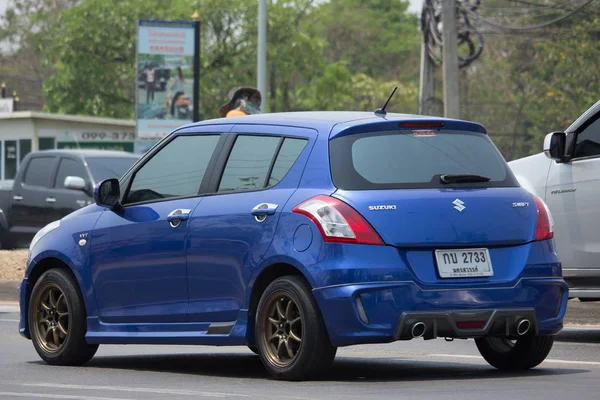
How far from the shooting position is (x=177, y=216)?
29.5 feet

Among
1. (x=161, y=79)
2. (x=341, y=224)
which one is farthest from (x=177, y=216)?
(x=161, y=79)

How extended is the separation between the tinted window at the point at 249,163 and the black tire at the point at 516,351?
1669 millimetres

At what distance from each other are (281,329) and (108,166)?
13543mm

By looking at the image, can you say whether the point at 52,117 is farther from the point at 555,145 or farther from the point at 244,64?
the point at 555,145

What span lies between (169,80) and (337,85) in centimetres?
3528

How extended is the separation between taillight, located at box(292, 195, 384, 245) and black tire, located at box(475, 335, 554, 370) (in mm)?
1373

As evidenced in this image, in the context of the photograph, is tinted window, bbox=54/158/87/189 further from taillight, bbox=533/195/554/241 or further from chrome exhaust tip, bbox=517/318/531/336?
chrome exhaust tip, bbox=517/318/531/336

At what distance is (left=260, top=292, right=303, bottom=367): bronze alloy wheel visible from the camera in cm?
819

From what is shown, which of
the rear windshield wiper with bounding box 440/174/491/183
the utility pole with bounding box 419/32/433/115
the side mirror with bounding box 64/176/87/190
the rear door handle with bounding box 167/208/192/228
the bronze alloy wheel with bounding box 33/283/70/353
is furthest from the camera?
the utility pole with bounding box 419/32/433/115

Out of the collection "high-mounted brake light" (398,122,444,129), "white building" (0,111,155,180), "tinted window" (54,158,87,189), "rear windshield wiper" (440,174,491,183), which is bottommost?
"white building" (0,111,155,180)

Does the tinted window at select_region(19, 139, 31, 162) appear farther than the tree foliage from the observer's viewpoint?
No

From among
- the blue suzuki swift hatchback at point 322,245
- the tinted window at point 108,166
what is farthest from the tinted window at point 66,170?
the blue suzuki swift hatchback at point 322,245

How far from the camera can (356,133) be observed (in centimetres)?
844

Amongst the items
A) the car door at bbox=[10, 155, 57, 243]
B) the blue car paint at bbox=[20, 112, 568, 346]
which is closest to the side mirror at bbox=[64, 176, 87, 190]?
the car door at bbox=[10, 155, 57, 243]
